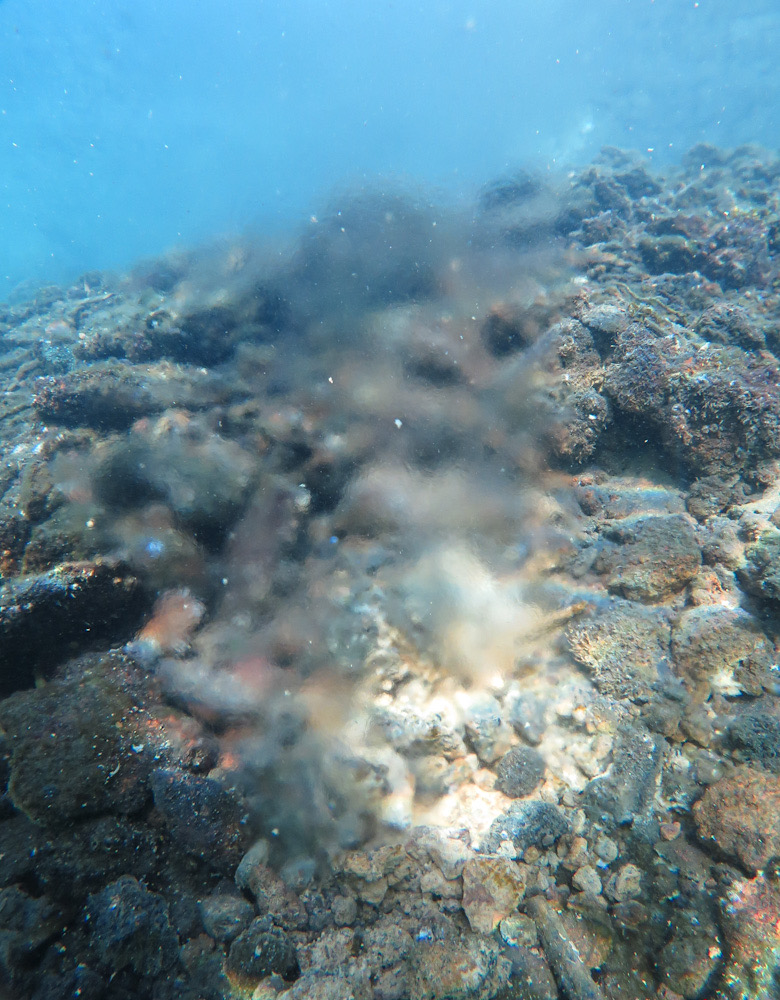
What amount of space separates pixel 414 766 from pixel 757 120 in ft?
182

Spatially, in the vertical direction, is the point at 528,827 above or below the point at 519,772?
below

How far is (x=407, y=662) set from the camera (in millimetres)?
4012

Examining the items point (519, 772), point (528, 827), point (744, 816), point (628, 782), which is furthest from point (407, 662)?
point (744, 816)

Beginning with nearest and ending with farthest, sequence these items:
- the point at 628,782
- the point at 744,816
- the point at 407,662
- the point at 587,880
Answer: the point at 744,816, the point at 587,880, the point at 628,782, the point at 407,662

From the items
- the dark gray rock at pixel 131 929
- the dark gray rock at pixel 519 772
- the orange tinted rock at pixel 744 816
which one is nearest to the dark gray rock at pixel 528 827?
the dark gray rock at pixel 519 772

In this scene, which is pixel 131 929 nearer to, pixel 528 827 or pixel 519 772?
pixel 528 827

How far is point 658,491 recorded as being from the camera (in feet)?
16.6

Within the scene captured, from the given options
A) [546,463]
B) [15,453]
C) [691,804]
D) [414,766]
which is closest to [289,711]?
[414,766]

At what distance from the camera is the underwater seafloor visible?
114 inches

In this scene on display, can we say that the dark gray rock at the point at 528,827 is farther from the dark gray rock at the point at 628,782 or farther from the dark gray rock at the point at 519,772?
the dark gray rock at the point at 628,782

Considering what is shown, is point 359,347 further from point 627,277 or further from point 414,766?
point 627,277

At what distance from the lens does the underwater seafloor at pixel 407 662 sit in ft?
9.52

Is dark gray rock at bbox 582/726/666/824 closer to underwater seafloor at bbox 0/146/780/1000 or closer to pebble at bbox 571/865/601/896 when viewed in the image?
underwater seafloor at bbox 0/146/780/1000

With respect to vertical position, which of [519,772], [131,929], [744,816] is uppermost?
[744,816]
